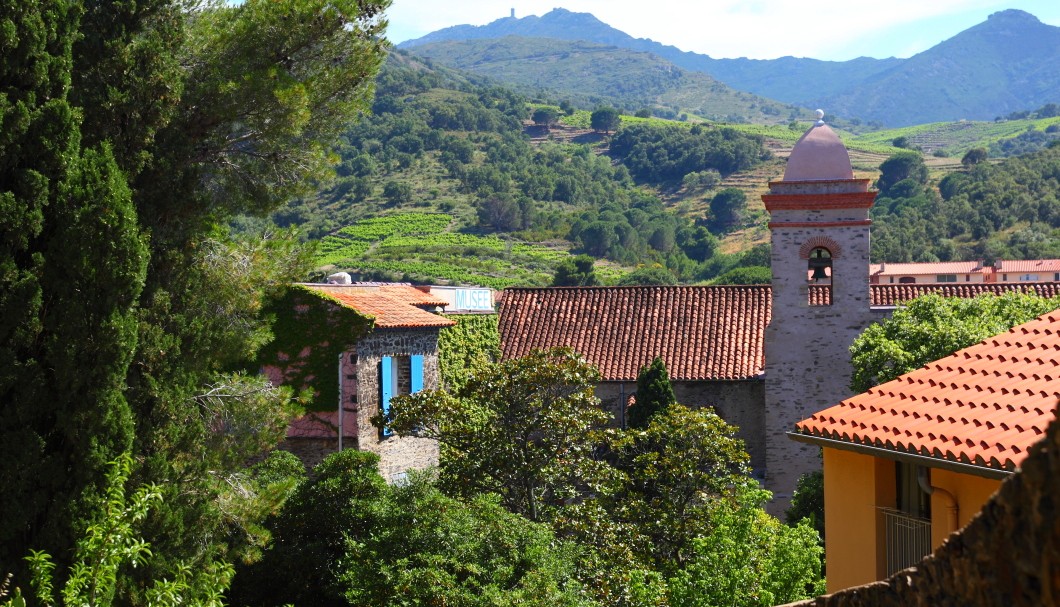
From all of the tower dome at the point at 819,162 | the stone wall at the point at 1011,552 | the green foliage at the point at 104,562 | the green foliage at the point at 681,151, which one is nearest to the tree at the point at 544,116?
the green foliage at the point at 681,151

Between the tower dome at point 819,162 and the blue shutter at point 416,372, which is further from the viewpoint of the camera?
the tower dome at point 819,162

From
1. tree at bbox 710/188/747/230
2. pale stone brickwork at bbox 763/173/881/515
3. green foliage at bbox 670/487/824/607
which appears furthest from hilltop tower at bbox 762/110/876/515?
tree at bbox 710/188/747/230

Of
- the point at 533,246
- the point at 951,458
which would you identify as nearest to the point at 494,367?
the point at 951,458

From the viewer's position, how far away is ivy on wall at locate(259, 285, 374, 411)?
1872 centimetres

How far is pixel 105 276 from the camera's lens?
9.86 m

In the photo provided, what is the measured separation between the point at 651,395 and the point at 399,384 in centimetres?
677

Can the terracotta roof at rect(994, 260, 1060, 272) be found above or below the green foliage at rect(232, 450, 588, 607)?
above

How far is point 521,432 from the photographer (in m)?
16.0

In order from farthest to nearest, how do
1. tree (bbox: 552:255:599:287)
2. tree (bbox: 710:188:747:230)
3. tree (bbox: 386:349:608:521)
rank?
tree (bbox: 710:188:747:230), tree (bbox: 552:255:599:287), tree (bbox: 386:349:608:521)

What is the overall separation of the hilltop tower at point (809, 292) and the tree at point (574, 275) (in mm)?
36013

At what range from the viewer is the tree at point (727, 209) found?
9450 cm

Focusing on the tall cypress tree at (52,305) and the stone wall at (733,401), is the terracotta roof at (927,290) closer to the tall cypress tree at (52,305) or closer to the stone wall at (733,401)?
the stone wall at (733,401)

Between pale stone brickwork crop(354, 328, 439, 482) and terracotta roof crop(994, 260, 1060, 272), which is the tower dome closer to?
pale stone brickwork crop(354, 328, 439, 482)

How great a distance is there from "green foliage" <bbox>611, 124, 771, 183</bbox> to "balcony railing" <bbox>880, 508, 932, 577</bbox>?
99.7 metres
